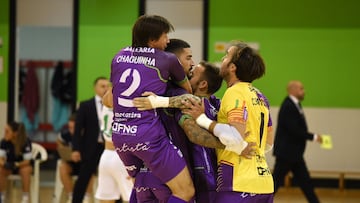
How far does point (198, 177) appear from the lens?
4352 mm

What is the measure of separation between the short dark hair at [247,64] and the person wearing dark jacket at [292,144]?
5.42 metres

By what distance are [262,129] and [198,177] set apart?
1.64ft

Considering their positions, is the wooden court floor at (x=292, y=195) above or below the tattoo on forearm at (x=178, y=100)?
below

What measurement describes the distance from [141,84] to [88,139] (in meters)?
5.51

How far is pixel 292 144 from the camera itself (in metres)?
9.80

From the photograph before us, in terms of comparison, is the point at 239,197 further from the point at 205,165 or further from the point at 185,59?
the point at 185,59

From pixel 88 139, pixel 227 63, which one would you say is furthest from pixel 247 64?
pixel 88 139

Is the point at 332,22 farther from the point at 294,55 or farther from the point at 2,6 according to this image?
the point at 2,6

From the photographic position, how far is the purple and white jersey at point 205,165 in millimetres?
4328

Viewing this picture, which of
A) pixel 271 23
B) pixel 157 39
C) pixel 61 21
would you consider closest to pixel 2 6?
pixel 61 21

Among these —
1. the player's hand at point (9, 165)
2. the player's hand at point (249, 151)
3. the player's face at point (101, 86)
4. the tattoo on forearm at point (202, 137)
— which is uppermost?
the tattoo on forearm at point (202, 137)

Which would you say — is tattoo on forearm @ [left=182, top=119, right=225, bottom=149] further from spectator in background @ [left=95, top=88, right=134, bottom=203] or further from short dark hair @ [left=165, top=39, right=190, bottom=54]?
spectator in background @ [left=95, top=88, right=134, bottom=203]

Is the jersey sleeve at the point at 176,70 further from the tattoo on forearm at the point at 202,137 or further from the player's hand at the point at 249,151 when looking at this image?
the player's hand at the point at 249,151

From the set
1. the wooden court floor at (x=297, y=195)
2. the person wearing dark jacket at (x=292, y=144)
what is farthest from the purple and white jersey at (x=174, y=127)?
the wooden court floor at (x=297, y=195)
